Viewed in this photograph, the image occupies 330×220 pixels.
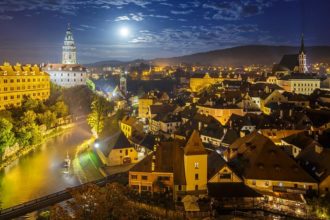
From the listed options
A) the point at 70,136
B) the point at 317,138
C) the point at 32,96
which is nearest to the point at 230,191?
the point at 317,138

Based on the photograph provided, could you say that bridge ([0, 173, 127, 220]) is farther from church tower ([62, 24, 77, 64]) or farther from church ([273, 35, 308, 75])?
church tower ([62, 24, 77, 64])

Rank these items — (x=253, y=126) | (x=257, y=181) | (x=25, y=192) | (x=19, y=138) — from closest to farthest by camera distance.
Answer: (x=257, y=181) → (x=25, y=192) → (x=253, y=126) → (x=19, y=138)

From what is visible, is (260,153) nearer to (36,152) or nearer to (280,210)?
(280,210)

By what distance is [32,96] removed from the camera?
4291 centimetres

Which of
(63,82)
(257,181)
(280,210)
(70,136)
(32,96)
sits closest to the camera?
(280,210)

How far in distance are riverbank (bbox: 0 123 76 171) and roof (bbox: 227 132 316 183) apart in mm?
14142

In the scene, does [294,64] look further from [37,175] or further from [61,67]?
[37,175]

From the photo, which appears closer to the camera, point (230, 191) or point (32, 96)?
point (230, 191)

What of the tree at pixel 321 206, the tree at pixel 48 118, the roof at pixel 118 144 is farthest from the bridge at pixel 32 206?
the tree at pixel 48 118

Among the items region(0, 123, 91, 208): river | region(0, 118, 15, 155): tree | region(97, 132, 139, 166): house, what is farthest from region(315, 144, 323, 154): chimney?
region(0, 118, 15, 155): tree

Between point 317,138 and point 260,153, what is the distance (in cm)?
440

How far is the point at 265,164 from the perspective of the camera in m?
17.4

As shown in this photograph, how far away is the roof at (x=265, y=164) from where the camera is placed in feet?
55.2

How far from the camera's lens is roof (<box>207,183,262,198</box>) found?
16.1 m
